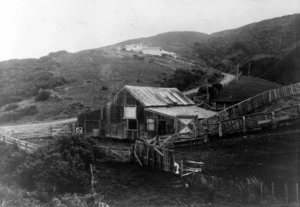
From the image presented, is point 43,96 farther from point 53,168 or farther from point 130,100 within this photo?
point 53,168

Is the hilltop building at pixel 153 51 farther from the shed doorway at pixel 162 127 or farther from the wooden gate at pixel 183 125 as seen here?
the wooden gate at pixel 183 125

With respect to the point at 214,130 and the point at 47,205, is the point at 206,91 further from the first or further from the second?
the point at 47,205

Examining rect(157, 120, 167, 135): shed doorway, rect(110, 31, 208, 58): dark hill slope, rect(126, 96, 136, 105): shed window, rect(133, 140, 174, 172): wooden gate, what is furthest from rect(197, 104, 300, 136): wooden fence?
rect(110, 31, 208, 58): dark hill slope

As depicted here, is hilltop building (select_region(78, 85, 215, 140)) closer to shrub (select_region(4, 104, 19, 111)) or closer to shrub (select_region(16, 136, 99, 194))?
shrub (select_region(16, 136, 99, 194))

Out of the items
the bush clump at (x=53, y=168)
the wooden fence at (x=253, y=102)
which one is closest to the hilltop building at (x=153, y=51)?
the wooden fence at (x=253, y=102)

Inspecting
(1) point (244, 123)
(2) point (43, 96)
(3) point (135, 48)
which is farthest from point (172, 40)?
(1) point (244, 123)
